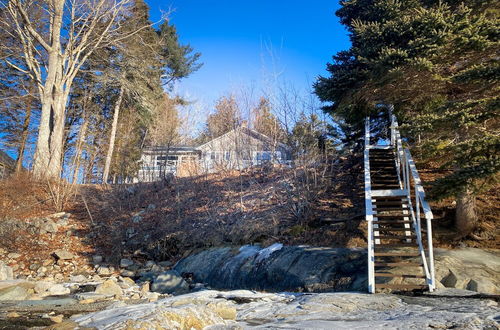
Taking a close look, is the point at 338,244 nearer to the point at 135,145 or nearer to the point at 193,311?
the point at 193,311

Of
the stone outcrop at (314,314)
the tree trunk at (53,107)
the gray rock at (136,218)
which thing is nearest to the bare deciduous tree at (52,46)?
the tree trunk at (53,107)

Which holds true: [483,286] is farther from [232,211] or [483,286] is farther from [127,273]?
[127,273]

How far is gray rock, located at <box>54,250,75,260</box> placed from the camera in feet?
38.6

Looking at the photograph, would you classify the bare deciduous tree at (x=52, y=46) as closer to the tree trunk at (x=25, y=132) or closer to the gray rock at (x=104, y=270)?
the tree trunk at (x=25, y=132)

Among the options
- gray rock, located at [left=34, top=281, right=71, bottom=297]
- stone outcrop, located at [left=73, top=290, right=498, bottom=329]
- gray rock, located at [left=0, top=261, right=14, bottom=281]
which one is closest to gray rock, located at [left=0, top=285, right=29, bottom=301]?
gray rock, located at [left=34, top=281, right=71, bottom=297]

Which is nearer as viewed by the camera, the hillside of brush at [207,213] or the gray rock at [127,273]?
the hillside of brush at [207,213]

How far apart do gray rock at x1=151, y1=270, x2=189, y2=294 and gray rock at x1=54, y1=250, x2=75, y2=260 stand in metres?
3.97

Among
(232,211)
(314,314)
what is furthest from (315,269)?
(232,211)

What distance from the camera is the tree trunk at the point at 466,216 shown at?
8500mm

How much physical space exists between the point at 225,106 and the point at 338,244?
373 inches

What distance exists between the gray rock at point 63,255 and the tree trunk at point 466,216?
10935mm

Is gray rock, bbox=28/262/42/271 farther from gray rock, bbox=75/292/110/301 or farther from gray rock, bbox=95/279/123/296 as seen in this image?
gray rock, bbox=75/292/110/301

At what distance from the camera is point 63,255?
1181 cm

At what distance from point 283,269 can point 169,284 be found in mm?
3003
